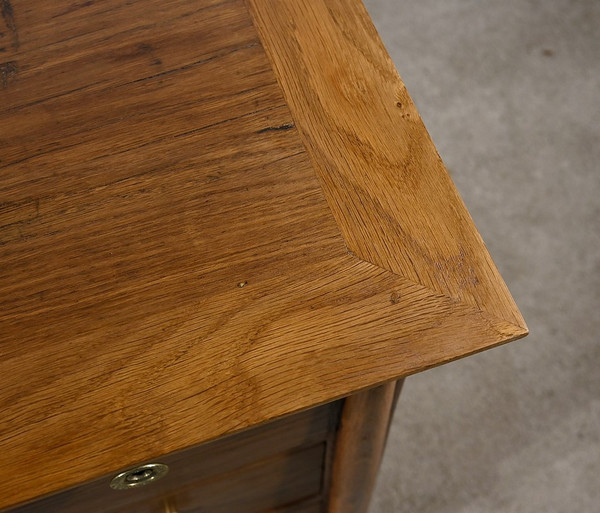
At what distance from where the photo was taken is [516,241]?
3.43 feet

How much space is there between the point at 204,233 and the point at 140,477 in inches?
6.0

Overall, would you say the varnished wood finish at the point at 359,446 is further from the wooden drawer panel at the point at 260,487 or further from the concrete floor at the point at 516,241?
the concrete floor at the point at 516,241

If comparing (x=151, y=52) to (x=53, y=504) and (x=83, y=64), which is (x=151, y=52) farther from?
(x=53, y=504)

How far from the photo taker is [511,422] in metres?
0.92

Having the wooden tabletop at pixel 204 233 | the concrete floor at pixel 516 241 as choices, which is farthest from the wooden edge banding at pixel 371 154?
the concrete floor at pixel 516 241

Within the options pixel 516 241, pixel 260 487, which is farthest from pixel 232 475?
pixel 516 241

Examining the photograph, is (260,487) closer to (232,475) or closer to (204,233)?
(232,475)

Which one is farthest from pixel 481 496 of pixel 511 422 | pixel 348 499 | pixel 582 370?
pixel 348 499

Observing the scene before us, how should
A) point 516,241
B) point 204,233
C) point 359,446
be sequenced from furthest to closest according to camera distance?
point 516,241, point 359,446, point 204,233

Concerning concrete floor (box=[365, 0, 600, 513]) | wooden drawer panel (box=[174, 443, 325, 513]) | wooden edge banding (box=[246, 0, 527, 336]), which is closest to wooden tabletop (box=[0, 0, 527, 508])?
wooden edge banding (box=[246, 0, 527, 336])

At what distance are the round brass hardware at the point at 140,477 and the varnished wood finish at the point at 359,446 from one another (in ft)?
0.41

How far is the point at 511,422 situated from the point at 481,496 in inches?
4.1

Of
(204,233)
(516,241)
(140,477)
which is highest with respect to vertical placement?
(516,241)

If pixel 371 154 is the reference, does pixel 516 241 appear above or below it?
above
